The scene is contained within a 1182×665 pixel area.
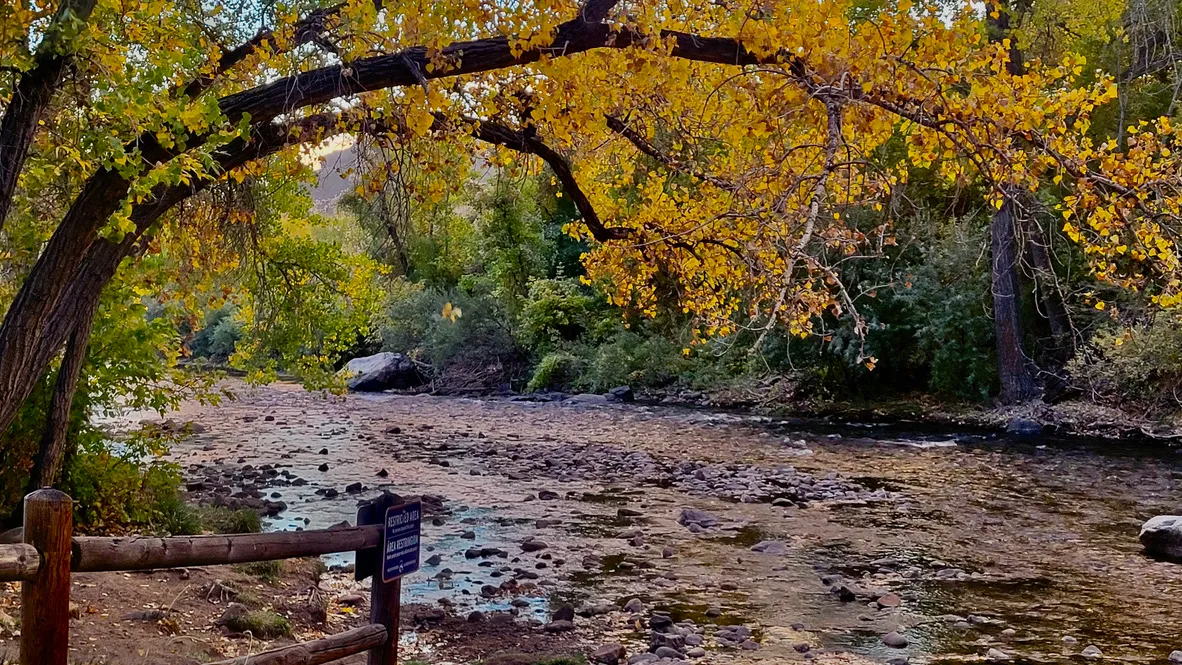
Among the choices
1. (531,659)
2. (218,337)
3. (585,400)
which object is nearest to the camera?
(531,659)

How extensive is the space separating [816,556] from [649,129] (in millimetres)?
4757

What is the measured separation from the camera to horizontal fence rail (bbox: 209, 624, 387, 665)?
4.00 meters

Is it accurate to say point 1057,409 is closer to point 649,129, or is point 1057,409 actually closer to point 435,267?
point 649,129

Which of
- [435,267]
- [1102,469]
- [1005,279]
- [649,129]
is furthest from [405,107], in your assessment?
[435,267]

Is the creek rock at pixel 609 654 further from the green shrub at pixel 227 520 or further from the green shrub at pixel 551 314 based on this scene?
the green shrub at pixel 551 314

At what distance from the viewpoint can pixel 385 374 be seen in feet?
113

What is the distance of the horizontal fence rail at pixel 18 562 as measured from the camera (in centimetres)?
312

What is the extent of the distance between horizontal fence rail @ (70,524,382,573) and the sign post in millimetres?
69

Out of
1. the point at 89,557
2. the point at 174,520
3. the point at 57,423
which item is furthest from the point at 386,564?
the point at 174,520

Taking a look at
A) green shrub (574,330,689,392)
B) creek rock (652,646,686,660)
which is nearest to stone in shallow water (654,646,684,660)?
creek rock (652,646,686,660)

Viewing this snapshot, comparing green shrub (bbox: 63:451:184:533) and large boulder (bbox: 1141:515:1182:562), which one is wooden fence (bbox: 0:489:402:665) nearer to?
green shrub (bbox: 63:451:184:533)

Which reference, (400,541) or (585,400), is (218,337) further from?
(400,541)

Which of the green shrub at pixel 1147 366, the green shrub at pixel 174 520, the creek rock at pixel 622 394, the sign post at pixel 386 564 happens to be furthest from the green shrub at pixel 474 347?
the sign post at pixel 386 564

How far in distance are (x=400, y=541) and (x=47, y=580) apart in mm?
1876
